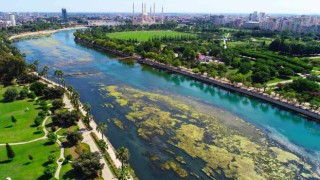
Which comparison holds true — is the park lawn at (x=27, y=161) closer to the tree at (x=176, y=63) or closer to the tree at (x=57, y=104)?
the tree at (x=57, y=104)

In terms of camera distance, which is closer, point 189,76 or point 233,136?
point 233,136

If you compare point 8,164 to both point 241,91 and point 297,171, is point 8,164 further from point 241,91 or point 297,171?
point 241,91

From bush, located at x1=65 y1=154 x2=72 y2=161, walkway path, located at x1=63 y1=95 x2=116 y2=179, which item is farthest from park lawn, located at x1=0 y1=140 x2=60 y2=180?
walkway path, located at x1=63 y1=95 x2=116 y2=179

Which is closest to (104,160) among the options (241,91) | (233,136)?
(233,136)

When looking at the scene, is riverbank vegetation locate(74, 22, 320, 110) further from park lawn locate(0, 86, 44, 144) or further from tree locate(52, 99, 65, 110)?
park lawn locate(0, 86, 44, 144)

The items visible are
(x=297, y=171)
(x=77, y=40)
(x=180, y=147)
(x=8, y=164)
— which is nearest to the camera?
(x=8, y=164)

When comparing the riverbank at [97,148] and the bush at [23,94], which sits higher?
the bush at [23,94]

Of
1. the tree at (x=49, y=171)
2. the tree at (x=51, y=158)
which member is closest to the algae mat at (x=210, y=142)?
the tree at (x=51, y=158)
